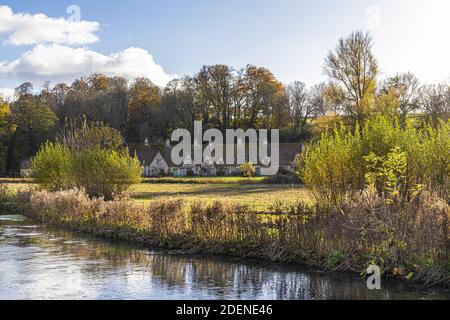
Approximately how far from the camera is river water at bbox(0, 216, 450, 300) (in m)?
13.7

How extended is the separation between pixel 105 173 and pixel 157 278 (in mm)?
19616

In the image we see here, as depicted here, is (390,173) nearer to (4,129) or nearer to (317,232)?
(317,232)

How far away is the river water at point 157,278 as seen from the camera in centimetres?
1369

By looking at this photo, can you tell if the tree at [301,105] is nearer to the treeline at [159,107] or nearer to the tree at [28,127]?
the treeline at [159,107]

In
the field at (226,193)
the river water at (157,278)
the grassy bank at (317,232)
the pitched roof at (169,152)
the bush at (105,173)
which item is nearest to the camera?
the river water at (157,278)

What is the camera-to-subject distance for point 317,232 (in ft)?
55.0

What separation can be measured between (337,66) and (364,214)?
35594mm

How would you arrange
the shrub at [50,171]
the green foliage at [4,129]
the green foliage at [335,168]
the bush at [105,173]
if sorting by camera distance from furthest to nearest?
1. the green foliage at [4,129]
2. the shrub at [50,171]
3. the bush at [105,173]
4. the green foliage at [335,168]

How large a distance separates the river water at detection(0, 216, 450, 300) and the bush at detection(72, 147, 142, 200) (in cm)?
1373

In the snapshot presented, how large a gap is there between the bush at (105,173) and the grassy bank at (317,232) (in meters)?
10.6

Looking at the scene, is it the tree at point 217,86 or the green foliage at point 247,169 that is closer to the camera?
the green foliage at point 247,169

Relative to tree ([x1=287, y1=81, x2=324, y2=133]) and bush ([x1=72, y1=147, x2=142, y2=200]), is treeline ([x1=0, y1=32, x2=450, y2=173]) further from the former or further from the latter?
bush ([x1=72, y1=147, x2=142, y2=200])

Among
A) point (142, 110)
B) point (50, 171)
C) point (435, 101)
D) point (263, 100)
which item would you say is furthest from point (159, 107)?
point (50, 171)

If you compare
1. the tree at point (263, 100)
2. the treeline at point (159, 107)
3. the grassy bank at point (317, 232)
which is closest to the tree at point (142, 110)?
the treeline at point (159, 107)
